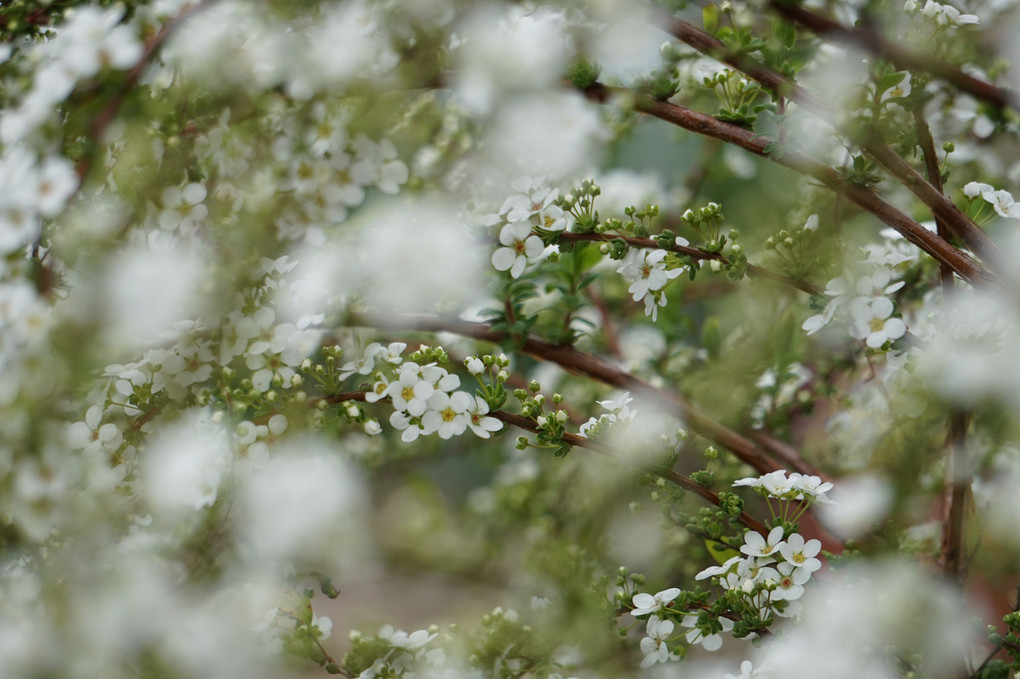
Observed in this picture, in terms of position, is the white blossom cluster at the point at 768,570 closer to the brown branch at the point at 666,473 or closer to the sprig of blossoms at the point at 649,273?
the brown branch at the point at 666,473

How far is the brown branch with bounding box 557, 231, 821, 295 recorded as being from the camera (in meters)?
0.69

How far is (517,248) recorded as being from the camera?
755 mm

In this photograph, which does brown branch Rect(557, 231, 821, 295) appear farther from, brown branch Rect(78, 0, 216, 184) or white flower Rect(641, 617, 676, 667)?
brown branch Rect(78, 0, 216, 184)

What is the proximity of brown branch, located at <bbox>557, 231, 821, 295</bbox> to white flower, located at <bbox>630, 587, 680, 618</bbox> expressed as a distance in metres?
0.27

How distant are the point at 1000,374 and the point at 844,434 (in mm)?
343

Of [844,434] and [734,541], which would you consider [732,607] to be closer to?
[734,541]

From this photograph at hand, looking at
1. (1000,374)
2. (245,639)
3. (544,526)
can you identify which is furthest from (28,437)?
(1000,374)

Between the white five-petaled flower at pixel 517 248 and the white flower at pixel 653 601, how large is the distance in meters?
0.29

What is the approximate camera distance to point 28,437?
0.72m

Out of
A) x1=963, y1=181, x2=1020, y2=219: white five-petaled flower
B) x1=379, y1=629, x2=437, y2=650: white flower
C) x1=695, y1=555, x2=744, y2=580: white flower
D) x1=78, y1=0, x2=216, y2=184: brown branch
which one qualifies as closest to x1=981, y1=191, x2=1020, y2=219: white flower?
x1=963, y1=181, x2=1020, y2=219: white five-petaled flower

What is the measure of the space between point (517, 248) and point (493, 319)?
141 mm

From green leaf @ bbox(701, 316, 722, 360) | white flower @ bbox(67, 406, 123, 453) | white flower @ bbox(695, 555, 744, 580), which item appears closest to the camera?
white flower @ bbox(695, 555, 744, 580)

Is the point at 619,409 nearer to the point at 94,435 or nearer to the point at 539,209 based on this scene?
the point at 539,209

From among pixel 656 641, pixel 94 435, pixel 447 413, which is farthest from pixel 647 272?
pixel 94 435
